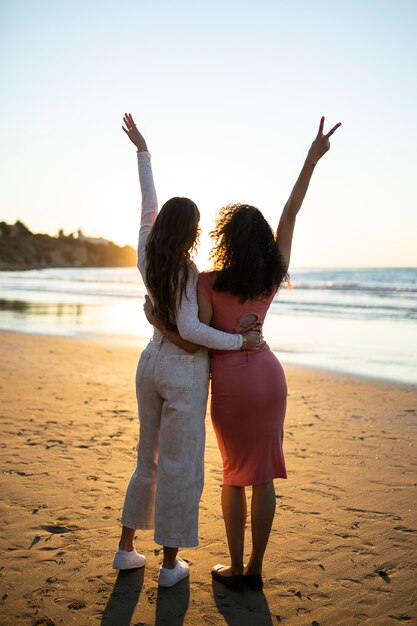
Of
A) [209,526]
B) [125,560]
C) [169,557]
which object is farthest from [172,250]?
[209,526]

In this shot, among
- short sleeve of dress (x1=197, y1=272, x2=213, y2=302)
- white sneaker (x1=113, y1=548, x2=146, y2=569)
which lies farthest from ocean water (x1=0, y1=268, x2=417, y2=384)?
short sleeve of dress (x1=197, y1=272, x2=213, y2=302)

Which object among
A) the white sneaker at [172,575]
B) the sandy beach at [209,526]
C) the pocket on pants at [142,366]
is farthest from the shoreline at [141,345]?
the pocket on pants at [142,366]

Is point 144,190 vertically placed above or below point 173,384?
above

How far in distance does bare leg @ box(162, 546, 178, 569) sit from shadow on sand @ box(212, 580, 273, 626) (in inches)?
9.6

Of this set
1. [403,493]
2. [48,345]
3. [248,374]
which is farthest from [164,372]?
[48,345]

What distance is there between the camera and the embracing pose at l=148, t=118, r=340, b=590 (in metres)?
2.82

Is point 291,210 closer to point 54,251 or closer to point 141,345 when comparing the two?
point 141,345

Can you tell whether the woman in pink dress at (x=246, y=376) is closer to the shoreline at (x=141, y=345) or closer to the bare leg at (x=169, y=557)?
the bare leg at (x=169, y=557)

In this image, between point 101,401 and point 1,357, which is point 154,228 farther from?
point 1,357

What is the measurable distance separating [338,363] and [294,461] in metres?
5.52

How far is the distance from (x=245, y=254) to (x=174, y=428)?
89 centimetres

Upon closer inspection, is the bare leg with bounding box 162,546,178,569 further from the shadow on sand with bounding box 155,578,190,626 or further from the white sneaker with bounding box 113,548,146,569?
the white sneaker with bounding box 113,548,146,569

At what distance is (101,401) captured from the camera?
699 centimetres

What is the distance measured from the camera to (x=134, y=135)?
131 inches
